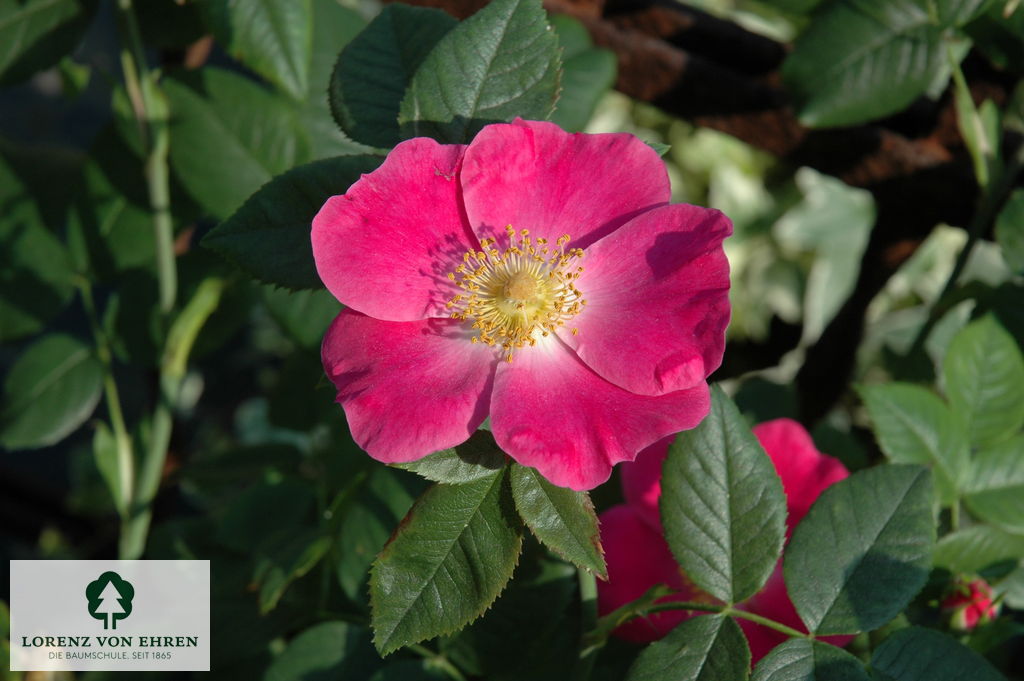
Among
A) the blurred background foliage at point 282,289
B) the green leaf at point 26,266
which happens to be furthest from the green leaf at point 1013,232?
the green leaf at point 26,266

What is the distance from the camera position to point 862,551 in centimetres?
57

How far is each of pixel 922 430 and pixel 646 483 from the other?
261 millimetres

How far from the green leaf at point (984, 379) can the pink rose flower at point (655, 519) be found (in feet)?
0.56

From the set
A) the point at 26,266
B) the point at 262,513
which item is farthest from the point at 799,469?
the point at 26,266

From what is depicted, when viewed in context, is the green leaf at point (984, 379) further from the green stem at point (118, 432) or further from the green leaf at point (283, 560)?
the green stem at point (118, 432)

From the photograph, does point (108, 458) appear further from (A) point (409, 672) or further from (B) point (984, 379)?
(B) point (984, 379)

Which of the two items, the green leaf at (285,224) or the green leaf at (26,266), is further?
the green leaf at (26,266)

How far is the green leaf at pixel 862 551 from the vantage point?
56 centimetres

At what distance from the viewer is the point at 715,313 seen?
517mm

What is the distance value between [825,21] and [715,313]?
17.8 inches

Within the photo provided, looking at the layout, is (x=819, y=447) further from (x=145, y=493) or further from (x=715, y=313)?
(x=145, y=493)

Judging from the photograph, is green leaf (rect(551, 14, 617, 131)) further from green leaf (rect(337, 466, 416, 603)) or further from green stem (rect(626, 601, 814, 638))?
green stem (rect(626, 601, 814, 638))

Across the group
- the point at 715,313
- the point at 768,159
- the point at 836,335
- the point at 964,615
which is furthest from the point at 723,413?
the point at 768,159

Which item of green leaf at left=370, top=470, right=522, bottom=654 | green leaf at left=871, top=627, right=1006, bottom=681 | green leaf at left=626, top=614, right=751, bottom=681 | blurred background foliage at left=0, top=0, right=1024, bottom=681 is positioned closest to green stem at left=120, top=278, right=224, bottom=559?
blurred background foliage at left=0, top=0, right=1024, bottom=681
